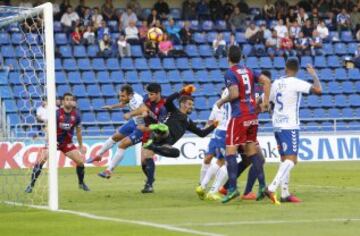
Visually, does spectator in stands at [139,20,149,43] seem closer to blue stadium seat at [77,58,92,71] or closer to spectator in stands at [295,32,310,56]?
blue stadium seat at [77,58,92,71]

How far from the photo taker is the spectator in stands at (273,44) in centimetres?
4012

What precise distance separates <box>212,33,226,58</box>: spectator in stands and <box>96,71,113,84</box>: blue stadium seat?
479cm

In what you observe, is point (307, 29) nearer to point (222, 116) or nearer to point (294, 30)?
point (294, 30)

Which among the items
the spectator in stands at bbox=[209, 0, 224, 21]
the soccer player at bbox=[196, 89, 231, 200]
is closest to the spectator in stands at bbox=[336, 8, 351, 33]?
the spectator in stands at bbox=[209, 0, 224, 21]

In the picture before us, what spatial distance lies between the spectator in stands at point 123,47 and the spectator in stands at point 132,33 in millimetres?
236

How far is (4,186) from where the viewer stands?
19.7 m

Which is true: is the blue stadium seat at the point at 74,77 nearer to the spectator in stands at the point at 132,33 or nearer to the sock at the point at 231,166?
the spectator in stands at the point at 132,33

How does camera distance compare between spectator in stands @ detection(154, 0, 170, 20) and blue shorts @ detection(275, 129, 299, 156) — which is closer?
blue shorts @ detection(275, 129, 299, 156)

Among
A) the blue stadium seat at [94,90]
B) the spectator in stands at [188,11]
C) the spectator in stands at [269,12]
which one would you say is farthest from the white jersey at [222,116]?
the spectator in stands at [269,12]

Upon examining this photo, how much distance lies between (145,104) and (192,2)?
2326cm

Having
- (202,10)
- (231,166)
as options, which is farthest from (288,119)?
(202,10)

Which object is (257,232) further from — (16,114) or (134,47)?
(134,47)

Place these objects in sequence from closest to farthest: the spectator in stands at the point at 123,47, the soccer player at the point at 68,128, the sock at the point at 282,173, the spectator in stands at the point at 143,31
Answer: the sock at the point at 282,173 < the soccer player at the point at 68,128 < the spectator in stands at the point at 123,47 < the spectator in stands at the point at 143,31

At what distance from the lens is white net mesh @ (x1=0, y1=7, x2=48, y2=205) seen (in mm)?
16578
